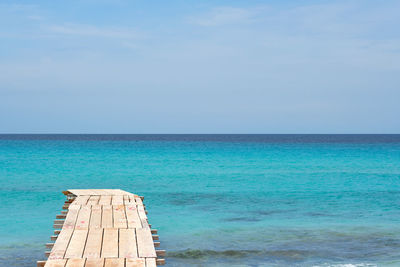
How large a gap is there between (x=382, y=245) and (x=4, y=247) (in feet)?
31.4

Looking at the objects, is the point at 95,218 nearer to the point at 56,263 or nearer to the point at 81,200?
the point at 81,200

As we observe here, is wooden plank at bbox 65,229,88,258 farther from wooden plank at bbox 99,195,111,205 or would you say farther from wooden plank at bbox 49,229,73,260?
wooden plank at bbox 99,195,111,205

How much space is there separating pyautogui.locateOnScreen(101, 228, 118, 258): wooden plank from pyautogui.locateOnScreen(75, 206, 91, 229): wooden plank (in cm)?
59

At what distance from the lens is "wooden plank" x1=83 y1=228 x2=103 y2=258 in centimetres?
739

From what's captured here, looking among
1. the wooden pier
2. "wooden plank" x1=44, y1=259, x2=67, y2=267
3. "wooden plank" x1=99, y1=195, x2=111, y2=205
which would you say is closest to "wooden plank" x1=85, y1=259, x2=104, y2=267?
the wooden pier

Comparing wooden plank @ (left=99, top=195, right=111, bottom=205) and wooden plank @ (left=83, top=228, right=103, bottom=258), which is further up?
wooden plank @ (left=83, top=228, right=103, bottom=258)

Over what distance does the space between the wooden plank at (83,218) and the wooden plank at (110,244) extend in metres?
0.59

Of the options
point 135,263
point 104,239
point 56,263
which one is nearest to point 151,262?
point 135,263

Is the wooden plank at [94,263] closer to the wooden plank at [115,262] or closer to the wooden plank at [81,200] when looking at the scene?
the wooden plank at [115,262]

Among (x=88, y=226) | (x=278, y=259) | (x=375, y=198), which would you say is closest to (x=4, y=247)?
(x=88, y=226)

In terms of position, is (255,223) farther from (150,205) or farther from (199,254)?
(150,205)

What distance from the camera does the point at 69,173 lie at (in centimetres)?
3231

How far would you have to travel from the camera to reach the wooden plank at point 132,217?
9.57 metres

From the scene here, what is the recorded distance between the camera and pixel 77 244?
7.95 metres
